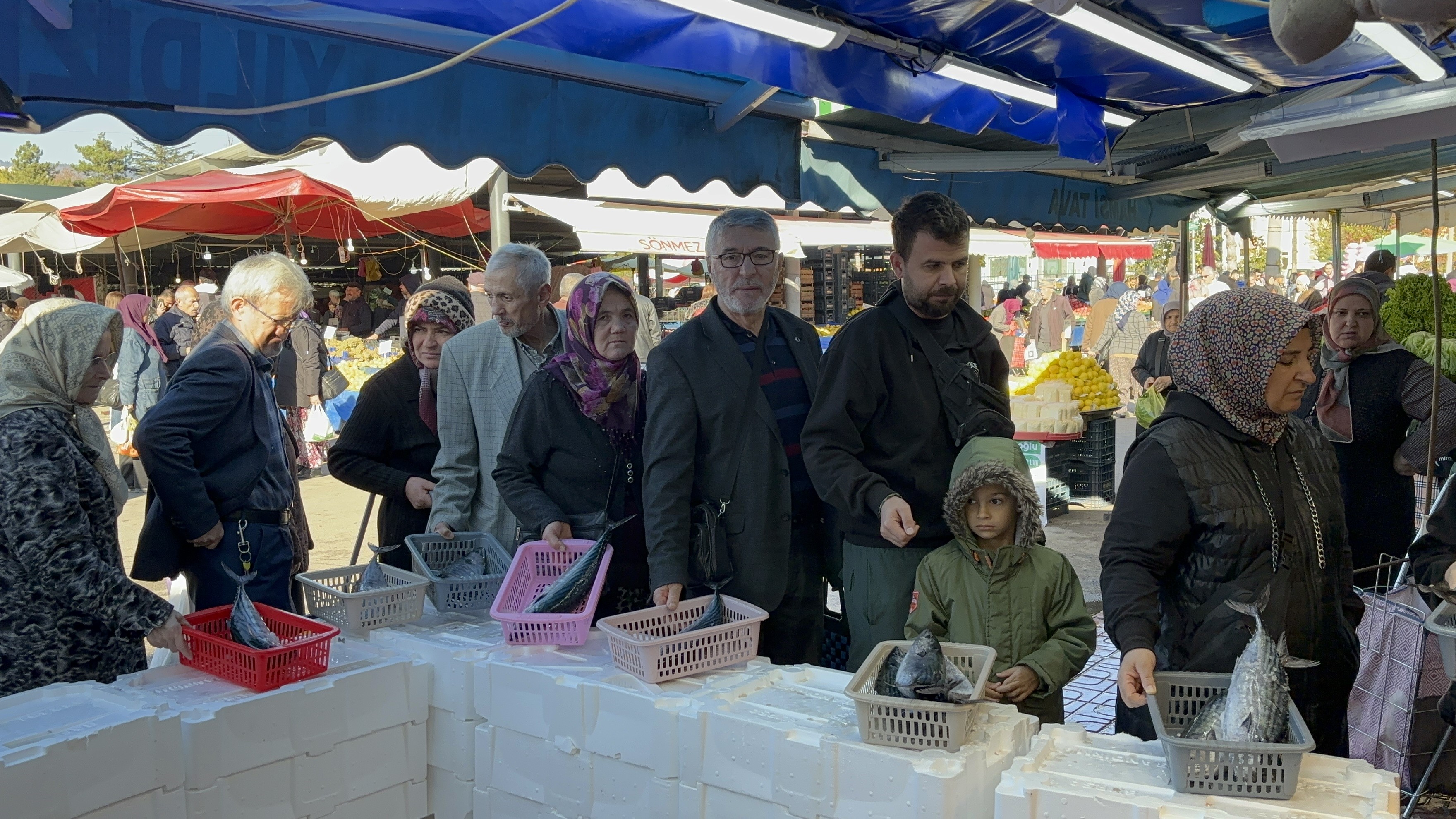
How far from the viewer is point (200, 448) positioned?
10.3ft

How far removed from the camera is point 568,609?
102 inches

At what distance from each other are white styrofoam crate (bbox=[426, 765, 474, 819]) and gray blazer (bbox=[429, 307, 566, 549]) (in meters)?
0.89

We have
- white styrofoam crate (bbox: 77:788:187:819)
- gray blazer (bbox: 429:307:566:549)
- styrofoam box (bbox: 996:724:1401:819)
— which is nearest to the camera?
styrofoam box (bbox: 996:724:1401:819)

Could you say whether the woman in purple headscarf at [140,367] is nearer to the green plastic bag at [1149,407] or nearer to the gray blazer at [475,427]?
the gray blazer at [475,427]

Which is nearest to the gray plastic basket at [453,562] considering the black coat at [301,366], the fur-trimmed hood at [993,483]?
the fur-trimmed hood at [993,483]

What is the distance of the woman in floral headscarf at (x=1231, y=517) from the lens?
2148mm

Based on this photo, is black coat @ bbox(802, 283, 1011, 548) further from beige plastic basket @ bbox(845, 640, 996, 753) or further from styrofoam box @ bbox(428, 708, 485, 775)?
styrofoam box @ bbox(428, 708, 485, 775)

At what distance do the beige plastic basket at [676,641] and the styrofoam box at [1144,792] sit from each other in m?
0.74

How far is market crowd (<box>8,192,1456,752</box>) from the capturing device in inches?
86.6

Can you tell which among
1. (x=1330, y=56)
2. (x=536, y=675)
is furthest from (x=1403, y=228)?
(x=536, y=675)

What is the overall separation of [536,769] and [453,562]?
979 mm

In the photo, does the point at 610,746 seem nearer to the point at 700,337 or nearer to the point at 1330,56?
the point at 700,337

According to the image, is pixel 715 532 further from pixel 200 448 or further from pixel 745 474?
pixel 200 448

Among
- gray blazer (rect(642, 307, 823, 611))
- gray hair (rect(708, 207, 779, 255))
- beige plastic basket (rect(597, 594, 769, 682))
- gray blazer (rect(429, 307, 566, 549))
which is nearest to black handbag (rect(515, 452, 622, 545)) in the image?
gray blazer (rect(642, 307, 823, 611))
